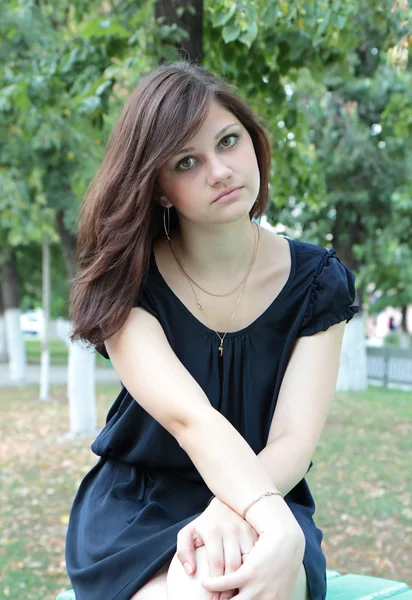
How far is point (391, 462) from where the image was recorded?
30.3 feet

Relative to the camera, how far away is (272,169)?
6098 mm

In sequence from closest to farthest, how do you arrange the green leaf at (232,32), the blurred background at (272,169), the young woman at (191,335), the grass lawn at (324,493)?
the young woman at (191,335)
the green leaf at (232,32)
the blurred background at (272,169)
the grass lawn at (324,493)

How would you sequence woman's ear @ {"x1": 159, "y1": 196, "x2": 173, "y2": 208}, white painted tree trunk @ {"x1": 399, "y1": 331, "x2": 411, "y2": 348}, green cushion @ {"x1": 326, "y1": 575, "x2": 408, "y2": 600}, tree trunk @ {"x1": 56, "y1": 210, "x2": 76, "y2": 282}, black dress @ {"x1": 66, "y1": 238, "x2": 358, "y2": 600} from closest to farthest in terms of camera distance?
black dress @ {"x1": 66, "y1": 238, "x2": 358, "y2": 600} → woman's ear @ {"x1": 159, "y1": 196, "x2": 173, "y2": 208} → green cushion @ {"x1": 326, "y1": 575, "x2": 408, "y2": 600} → tree trunk @ {"x1": 56, "y1": 210, "x2": 76, "y2": 282} → white painted tree trunk @ {"x1": 399, "y1": 331, "x2": 411, "y2": 348}

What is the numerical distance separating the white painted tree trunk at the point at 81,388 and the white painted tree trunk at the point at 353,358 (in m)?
7.03

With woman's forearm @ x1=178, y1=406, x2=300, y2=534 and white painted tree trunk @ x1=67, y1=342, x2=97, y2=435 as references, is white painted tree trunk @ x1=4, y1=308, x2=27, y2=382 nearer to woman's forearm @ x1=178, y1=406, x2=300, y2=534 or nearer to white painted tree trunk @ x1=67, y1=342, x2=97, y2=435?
white painted tree trunk @ x1=67, y1=342, x2=97, y2=435

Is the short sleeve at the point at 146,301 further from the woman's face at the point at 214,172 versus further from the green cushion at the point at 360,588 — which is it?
the green cushion at the point at 360,588

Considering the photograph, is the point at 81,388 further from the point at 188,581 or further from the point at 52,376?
the point at 52,376

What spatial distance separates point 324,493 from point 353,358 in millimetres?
9846

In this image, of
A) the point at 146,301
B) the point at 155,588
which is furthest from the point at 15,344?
the point at 155,588

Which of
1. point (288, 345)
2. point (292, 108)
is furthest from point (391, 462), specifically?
point (288, 345)

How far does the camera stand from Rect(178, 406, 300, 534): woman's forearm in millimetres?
1938

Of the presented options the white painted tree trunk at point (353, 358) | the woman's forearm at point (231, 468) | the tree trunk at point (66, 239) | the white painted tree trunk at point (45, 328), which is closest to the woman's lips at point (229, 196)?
the woman's forearm at point (231, 468)

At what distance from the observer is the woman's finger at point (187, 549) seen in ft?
6.21

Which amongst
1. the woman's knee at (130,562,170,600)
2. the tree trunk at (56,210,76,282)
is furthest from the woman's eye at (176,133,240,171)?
the tree trunk at (56,210,76,282)
